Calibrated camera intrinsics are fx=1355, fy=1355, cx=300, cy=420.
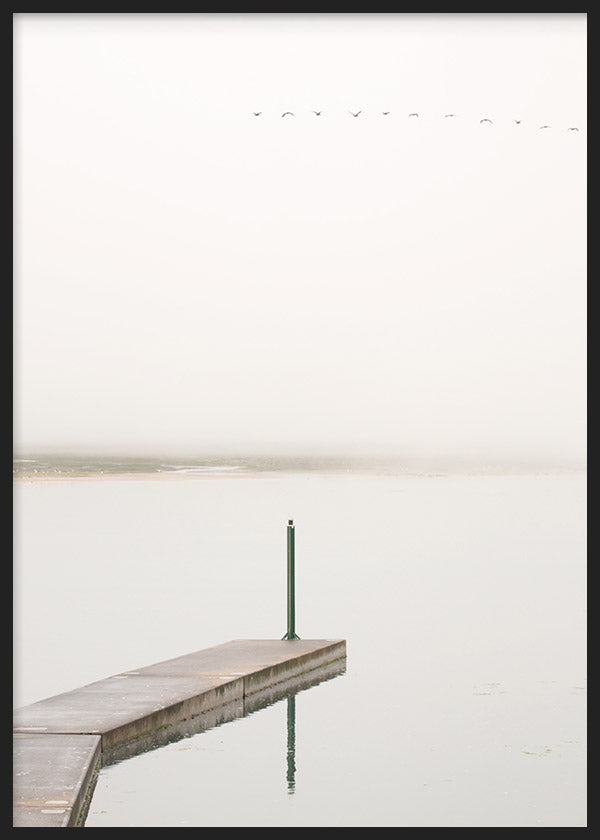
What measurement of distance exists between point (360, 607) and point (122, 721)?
10.2 metres

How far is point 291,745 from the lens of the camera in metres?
8.12

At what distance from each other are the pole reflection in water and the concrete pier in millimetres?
161

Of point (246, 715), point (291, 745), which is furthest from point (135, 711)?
point (246, 715)

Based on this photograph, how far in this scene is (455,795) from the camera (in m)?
7.03

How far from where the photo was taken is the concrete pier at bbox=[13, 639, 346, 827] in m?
5.87

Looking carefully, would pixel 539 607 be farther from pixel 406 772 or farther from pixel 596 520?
pixel 596 520

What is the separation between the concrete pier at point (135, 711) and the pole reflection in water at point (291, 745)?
161 millimetres

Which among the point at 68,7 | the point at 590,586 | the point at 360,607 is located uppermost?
the point at 68,7

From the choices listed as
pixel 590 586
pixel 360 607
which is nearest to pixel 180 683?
pixel 590 586

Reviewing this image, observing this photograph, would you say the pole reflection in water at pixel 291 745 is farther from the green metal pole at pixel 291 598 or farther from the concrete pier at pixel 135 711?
the green metal pole at pixel 291 598

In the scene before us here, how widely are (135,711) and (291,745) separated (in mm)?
1002

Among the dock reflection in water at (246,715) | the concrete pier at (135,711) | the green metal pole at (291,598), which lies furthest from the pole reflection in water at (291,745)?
the green metal pole at (291,598)

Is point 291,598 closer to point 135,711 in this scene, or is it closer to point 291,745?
point 291,745

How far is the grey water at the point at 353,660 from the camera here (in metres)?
6.76
